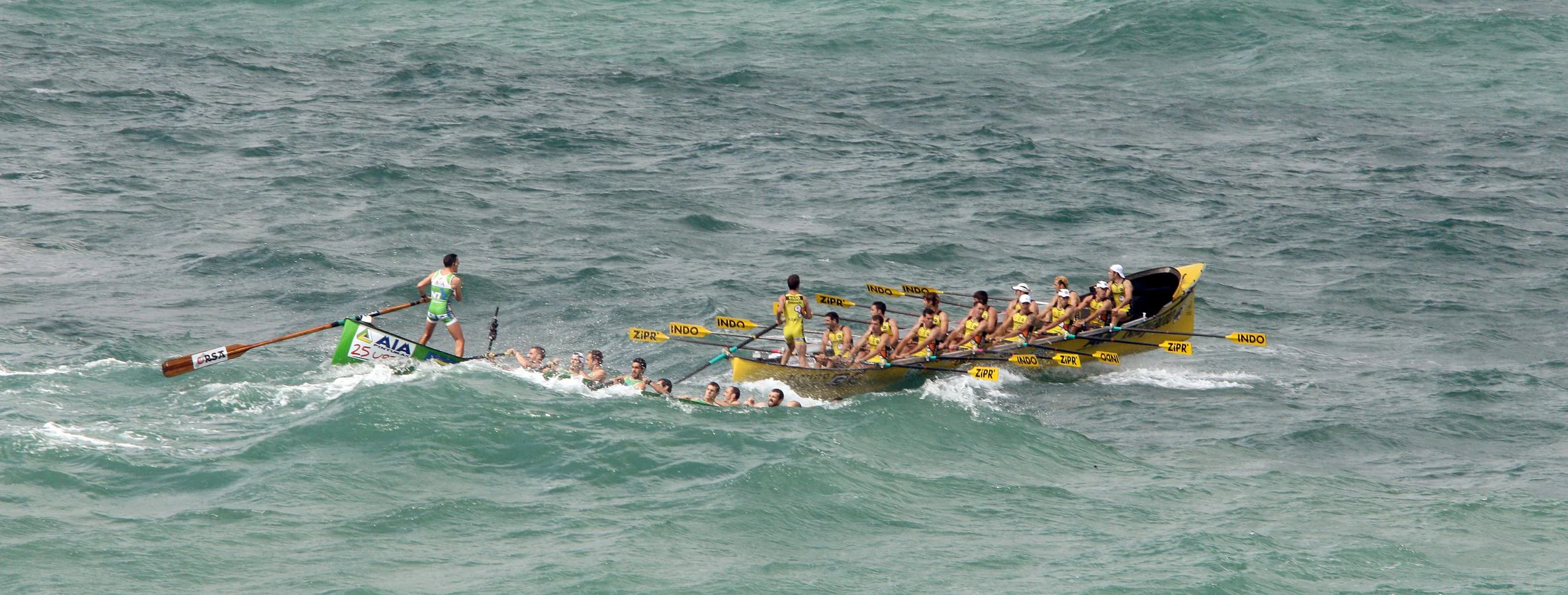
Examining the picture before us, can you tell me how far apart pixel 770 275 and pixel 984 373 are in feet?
25.6

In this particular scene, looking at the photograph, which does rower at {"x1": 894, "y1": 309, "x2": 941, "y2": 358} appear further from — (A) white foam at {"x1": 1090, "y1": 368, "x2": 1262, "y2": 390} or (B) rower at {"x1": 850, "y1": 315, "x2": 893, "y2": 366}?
(A) white foam at {"x1": 1090, "y1": 368, "x2": 1262, "y2": 390}

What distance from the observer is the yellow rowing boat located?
22.5 metres

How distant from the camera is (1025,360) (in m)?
23.3

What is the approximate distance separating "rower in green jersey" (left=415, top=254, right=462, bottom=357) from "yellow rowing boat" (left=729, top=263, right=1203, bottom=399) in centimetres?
440

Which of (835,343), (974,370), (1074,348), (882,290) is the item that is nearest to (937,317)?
(974,370)

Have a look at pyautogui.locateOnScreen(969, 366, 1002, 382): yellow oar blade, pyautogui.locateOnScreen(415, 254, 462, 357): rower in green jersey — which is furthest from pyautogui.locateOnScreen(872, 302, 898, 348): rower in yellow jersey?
pyautogui.locateOnScreen(415, 254, 462, 357): rower in green jersey

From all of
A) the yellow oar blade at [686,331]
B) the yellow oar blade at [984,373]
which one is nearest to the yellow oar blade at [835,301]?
the yellow oar blade at [686,331]

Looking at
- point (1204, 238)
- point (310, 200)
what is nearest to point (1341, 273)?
point (1204, 238)

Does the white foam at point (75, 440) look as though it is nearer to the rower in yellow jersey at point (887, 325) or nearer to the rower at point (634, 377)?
the rower at point (634, 377)

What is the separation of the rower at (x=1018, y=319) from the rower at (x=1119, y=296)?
1.61 metres

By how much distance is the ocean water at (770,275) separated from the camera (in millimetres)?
17297

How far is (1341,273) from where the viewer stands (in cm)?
3066

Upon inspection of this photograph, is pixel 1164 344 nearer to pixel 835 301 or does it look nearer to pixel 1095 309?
pixel 1095 309

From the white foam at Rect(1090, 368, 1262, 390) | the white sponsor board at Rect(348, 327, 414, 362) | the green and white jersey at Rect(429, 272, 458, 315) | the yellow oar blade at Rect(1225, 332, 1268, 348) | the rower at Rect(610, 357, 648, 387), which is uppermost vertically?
the green and white jersey at Rect(429, 272, 458, 315)
